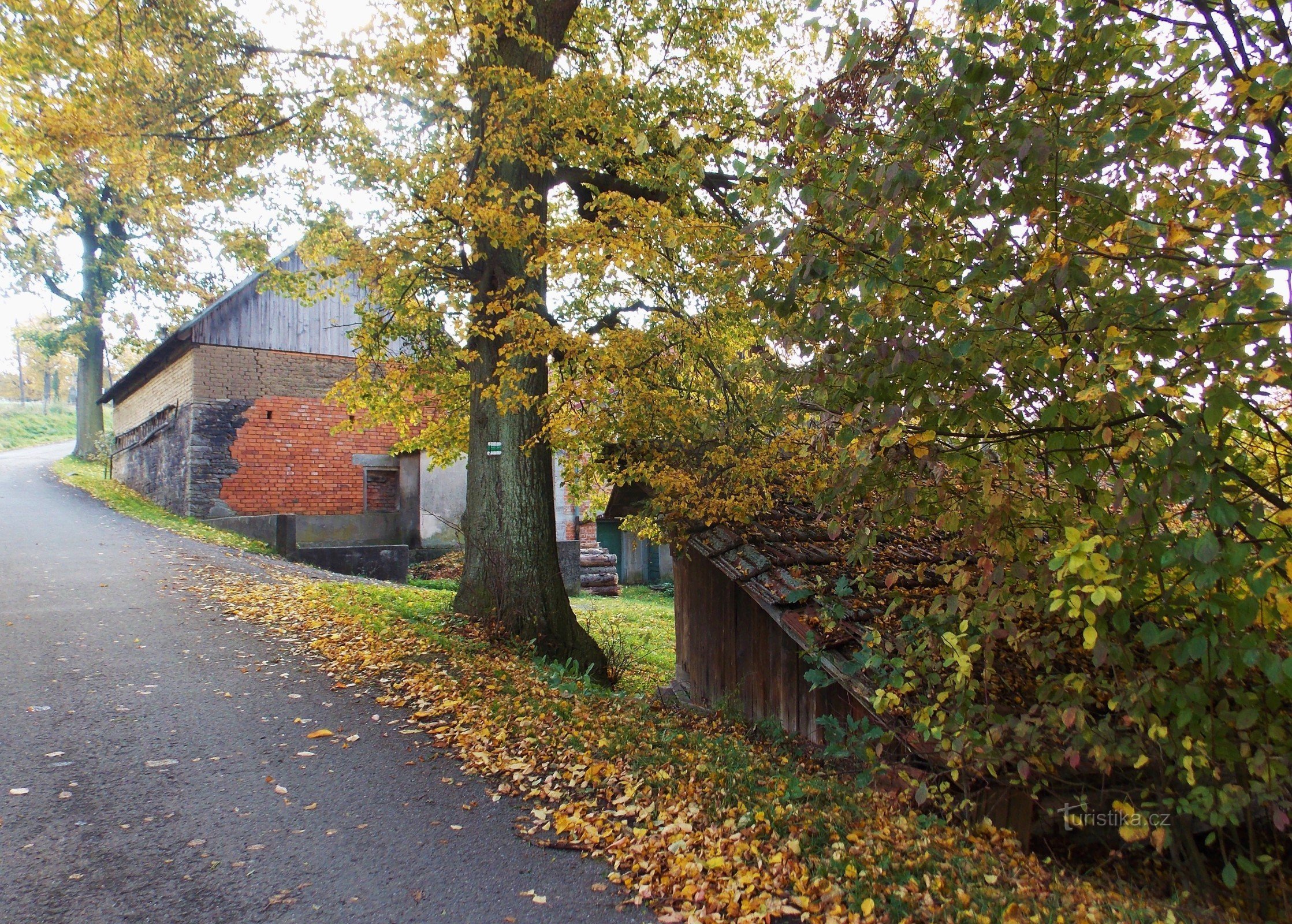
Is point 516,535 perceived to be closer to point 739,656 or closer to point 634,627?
point 739,656

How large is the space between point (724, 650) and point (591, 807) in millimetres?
3784

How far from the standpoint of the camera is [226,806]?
416 centimetres

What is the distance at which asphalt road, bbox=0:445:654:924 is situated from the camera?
3.40m

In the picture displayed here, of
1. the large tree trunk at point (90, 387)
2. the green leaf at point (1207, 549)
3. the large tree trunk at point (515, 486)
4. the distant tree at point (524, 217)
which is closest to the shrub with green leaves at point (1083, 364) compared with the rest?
the green leaf at point (1207, 549)

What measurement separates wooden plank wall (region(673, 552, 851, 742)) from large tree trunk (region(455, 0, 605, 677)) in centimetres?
121

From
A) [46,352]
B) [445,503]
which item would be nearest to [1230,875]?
[445,503]

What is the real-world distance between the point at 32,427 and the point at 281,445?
42048 millimetres

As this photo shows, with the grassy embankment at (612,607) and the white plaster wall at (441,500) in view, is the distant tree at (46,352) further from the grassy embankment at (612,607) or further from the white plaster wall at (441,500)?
the white plaster wall at (441,500)

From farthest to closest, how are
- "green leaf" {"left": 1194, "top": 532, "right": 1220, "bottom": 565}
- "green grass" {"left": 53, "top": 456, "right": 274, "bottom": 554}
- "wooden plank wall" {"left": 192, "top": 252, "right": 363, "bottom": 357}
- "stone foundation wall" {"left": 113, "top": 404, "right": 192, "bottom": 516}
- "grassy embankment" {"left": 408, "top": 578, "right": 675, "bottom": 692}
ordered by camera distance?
"stone foundation wall" {"left": 113, "top": 404, "right": 192, "bottom": 516} → "wooden plank wall" {"left": 192, "top": 252, "right": 363, "bottom": 357} → "green grass" {"left": 53, "top": 456, "right": 274, "bottom": 554} → "grassy embankment" {"left": 408, "top": 578, "right": 675, "bottom": 692} → "green leaf" {"left": 1194, "top": 532, "right": 1220, "bottom": 565}

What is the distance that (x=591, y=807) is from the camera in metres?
4.40

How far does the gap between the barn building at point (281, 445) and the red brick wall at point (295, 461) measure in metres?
0.02

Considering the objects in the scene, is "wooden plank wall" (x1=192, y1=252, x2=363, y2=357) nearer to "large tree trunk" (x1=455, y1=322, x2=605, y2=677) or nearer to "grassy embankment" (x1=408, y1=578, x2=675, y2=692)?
"grassy embankment" (x1=408, y1=578, x2=675, y2=692)

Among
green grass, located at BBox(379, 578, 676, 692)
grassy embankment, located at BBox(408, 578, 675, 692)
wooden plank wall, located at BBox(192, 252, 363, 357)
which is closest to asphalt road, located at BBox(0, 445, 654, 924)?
green grass, located at BBox(379, 578, 676, 692)

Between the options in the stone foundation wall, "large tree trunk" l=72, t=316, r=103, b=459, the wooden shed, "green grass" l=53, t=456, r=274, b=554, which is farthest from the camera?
"large tree trunk" l=72, t=316, r=103, b=459
